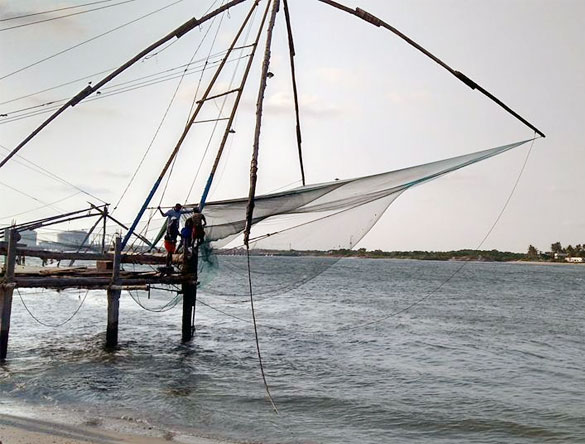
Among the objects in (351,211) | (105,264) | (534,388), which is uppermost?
(351,211)

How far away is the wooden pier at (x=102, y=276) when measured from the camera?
11.1m

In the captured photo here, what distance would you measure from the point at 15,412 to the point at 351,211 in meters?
5.77

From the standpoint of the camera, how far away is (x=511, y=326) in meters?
24.8

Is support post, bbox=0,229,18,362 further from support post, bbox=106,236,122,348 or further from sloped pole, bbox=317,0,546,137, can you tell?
sloped pole, bbox=317,0,546,137

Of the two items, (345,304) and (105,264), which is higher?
(105,264)

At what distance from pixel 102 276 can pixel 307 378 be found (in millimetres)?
5271

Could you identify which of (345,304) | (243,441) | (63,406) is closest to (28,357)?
(63,406)

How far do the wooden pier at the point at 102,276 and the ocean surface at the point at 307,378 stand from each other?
0.74 m

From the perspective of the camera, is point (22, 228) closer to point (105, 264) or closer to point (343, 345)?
point (105, 264)

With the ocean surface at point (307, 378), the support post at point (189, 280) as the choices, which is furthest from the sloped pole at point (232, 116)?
the support post at point (189, 280)

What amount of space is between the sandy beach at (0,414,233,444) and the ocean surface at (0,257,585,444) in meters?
0.44

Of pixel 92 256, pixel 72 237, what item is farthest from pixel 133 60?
pixel 72 237

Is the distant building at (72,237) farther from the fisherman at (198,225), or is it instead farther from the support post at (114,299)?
the fisherman at (198,225)

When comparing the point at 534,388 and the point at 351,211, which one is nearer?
the point at 351,211
